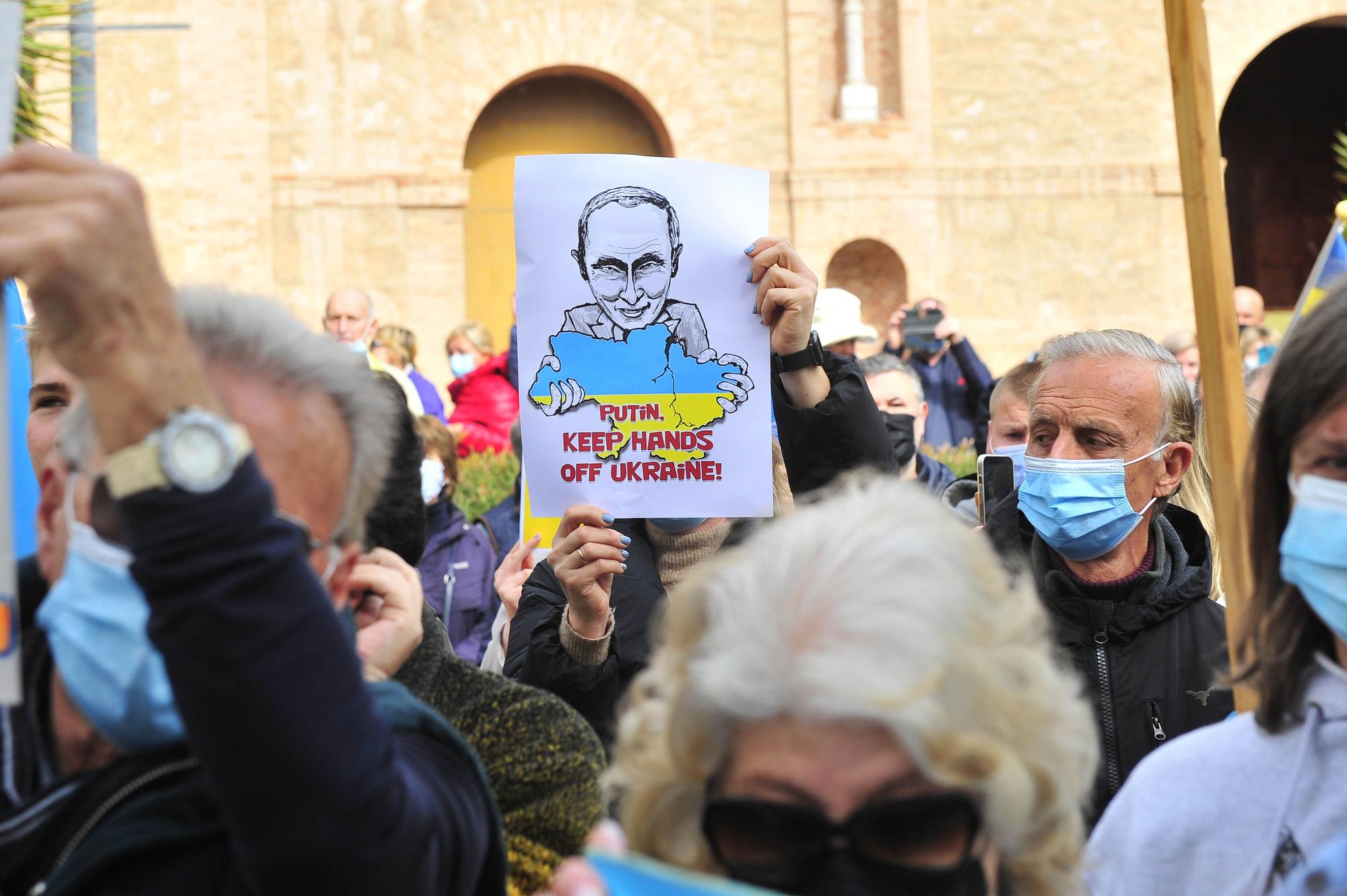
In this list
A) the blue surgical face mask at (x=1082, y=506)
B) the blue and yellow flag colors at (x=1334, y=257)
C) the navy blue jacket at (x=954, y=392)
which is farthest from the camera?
the navy blue jacket at (x=954, y=392)

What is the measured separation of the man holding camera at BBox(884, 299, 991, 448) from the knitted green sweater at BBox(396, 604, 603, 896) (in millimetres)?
9696

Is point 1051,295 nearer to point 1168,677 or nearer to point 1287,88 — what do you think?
point 1287,88

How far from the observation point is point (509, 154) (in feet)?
67.5

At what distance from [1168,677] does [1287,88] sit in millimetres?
25316

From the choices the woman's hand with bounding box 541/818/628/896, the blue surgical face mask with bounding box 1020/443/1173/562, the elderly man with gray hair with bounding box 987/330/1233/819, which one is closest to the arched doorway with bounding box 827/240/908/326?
the elderly man with gray hair with bounding box 987/330/1233/819

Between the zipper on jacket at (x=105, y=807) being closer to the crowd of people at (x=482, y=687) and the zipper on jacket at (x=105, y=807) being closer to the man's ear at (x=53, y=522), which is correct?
the crowd of people at (x=482, y=687)

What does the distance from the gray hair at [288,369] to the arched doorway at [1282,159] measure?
86.1 ft

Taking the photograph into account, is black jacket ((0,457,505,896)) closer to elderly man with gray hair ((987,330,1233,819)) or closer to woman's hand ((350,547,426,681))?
woman's hand ((350,547,426,681))

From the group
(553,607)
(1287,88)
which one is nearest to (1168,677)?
(553,607)

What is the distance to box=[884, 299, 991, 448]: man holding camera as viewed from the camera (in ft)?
38.9

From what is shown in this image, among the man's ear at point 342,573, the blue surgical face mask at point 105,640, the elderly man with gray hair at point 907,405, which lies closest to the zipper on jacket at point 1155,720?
the man's ear at point 342,573

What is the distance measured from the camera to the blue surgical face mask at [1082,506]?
11.9ft

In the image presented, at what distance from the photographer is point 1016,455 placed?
4.81 meters

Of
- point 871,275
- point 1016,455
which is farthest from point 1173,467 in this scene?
point 871,275
